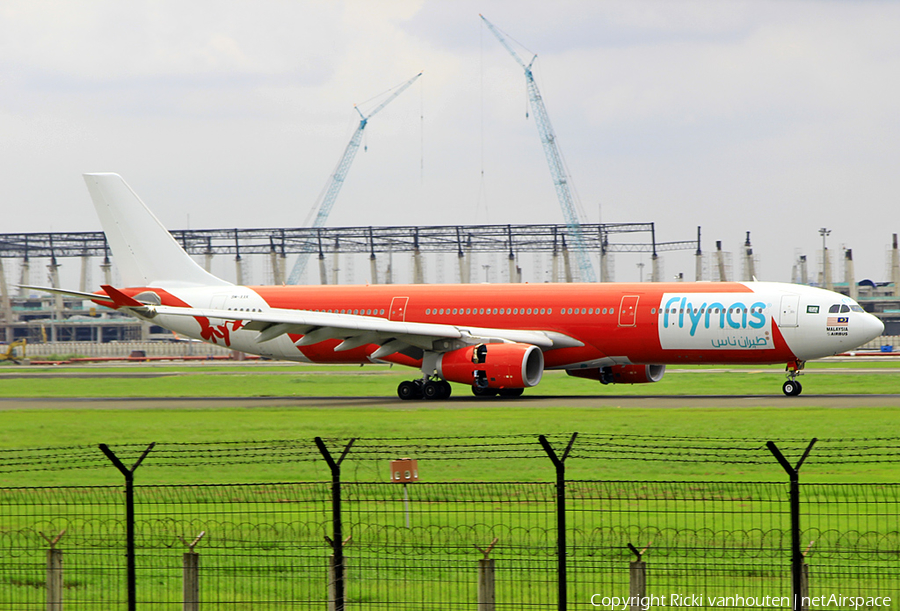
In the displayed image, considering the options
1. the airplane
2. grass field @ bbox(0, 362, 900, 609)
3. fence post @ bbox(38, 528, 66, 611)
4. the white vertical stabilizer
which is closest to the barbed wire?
grass field @ bbox(0, 362, 900, 609)

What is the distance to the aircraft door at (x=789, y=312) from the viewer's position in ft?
121

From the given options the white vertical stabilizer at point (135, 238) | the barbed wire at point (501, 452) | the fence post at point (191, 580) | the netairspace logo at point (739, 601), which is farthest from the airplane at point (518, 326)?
the fence post at point (191, 580)

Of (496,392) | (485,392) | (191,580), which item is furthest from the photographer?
(496,392)

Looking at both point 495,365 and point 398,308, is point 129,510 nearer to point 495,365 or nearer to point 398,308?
point 495,365

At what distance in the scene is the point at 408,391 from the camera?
39688 millimetres

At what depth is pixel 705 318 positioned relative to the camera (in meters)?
37.2

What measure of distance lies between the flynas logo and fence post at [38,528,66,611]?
29.2m

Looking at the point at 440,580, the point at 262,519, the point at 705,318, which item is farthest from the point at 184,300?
the point at 440,580

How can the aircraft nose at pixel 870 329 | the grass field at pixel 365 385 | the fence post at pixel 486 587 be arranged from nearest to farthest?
the fence post at pixel 486 587 < the aircraft nose at pixel 870 329 < the grass field at pixel 365 385

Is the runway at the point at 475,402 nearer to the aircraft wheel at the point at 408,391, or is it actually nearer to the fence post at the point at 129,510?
the aircraft wheel at the point at 408,391

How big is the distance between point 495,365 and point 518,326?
3590 millimetres

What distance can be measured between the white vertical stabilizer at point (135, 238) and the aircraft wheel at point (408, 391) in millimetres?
11502

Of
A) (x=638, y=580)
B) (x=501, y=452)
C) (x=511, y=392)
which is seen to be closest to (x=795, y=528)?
(x=638, y=580)

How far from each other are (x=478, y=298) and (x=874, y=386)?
54.4ft
